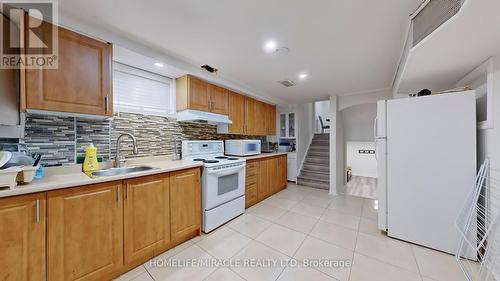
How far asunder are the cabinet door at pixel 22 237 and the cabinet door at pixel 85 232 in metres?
0.04

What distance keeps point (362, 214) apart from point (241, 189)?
80.6 inches

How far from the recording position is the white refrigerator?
1.81 metres

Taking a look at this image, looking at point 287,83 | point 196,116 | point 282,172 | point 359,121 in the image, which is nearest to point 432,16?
point 287,83

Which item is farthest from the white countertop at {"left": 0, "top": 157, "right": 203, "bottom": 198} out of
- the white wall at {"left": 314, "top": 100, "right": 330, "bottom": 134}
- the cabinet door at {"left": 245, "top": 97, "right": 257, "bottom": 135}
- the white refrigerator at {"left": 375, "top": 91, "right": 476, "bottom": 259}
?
the white wall at {"left": 314, "top": 100, "right": 330, "bottom": 134}

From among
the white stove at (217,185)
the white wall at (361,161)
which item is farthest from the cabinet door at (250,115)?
the white wall at (361,161)

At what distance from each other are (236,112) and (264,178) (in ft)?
4.78

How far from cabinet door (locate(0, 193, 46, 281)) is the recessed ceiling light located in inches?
88.6

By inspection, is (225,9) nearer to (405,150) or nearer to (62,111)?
(62,111)

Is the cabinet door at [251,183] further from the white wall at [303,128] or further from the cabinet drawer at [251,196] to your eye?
the white wall at [303,128]

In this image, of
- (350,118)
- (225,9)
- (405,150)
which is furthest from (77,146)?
(350,118)

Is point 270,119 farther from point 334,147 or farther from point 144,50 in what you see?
point 144,50

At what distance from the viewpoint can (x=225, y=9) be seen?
4.64 ft

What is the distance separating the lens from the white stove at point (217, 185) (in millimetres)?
2307

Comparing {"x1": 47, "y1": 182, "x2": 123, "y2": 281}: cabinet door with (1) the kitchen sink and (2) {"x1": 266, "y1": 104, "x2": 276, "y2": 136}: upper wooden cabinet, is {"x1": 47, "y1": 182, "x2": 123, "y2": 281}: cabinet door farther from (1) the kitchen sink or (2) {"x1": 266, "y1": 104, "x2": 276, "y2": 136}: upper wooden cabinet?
(2) {"x1": 266, "y1": 104, "x2": 276, "y2": 136}: upper wooden cabinet
